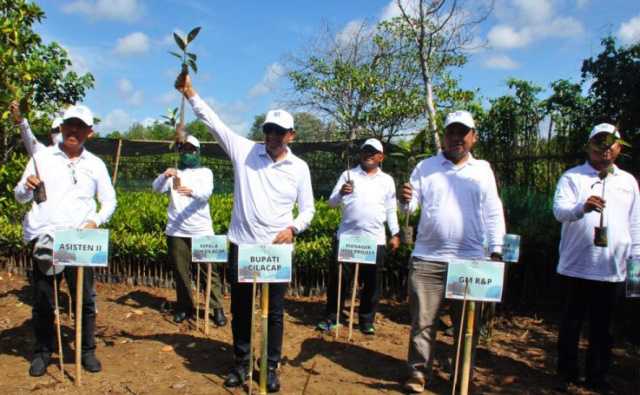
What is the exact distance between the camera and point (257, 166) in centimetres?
389

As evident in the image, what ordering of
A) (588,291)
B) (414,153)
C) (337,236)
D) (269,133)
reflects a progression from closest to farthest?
(269,133)
(588,291)
(414,153)
(337,236)

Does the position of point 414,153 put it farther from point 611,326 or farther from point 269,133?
point 611,326

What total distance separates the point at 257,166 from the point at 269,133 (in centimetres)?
26


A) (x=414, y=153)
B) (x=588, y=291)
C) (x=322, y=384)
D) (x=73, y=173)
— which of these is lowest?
(x=322, y=384)

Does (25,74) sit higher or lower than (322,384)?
higher

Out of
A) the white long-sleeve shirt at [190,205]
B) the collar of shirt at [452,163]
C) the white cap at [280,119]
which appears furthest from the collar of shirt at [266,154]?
the white long-sleeve shirt at [190,205]

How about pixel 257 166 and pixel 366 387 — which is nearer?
pixel 257 166

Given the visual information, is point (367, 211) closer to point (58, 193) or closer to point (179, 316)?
point (179, 316)

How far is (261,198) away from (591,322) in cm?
273

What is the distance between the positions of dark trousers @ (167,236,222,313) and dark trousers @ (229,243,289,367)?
1782 millimetres

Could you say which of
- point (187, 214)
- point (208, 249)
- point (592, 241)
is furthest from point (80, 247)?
point (592, 241)

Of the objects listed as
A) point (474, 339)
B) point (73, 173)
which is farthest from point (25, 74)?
point (474, 339)

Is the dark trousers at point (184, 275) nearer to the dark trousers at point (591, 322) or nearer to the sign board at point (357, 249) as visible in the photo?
the sign board at point (357, 249)

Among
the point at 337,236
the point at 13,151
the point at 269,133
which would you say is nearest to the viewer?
the point at 269,133
